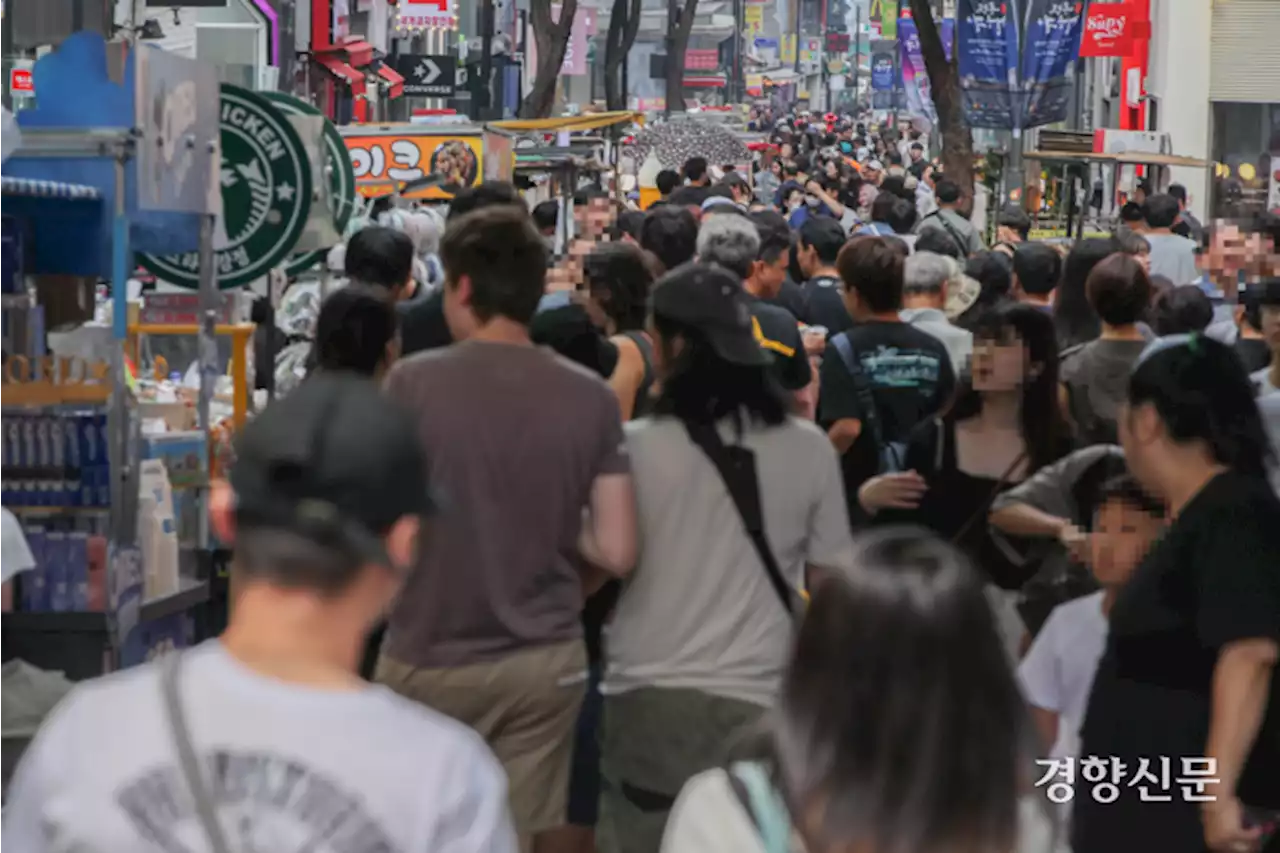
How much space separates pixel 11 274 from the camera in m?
8.32

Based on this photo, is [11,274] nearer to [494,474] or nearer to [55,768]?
[494,474]

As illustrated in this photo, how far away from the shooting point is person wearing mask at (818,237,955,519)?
7.59 metres

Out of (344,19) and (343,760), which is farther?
(344,19)

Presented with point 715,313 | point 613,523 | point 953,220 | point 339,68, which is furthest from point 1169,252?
point 339,68

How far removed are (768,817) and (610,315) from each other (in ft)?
15.1

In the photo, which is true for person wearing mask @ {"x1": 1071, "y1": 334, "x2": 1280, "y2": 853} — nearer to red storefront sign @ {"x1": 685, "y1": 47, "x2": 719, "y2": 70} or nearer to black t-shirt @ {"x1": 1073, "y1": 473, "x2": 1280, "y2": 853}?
black t-shirt @ {"x1": 1073, "y1": 473, "x2": 1280, "y2": 853}

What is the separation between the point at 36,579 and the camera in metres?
7.80

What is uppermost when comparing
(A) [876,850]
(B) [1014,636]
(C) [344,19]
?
(C) [344,19]

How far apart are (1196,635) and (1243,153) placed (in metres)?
28.5

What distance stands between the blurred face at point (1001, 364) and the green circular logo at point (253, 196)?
4.30 metres

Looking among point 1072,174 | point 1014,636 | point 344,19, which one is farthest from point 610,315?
point 344,19

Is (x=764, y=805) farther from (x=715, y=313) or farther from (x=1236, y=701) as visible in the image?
(x=715, y=313)

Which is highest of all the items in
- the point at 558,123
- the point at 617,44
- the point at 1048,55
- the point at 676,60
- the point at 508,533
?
the point at 676,60

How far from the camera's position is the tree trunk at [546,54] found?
35844 millimetres
